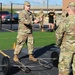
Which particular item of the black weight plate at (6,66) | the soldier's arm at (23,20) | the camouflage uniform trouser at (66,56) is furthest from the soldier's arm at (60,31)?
the soldier's arm at (23,20)

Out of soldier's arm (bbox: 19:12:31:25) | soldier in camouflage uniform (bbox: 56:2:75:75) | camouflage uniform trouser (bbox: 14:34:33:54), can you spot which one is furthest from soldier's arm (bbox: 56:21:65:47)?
camouflage uniform trouser (bbox: 14:34:33:54)

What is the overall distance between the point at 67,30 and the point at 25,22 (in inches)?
126

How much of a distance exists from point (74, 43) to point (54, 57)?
10.2 ft

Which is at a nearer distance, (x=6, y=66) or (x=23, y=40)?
(x=6, y=66)

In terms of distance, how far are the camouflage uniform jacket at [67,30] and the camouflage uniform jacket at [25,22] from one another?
3047mm

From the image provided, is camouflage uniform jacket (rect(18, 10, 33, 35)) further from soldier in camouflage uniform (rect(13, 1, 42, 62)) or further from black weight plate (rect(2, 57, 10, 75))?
black weight plate (rect(2, 57, 10, 75))

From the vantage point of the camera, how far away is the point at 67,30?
646 centimetres

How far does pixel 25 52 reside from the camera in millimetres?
12219

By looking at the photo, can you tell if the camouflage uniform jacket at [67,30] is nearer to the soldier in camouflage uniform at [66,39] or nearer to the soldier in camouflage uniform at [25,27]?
the soldier in camouflage uniform at [66,39]

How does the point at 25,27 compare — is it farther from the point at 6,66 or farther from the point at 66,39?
the point at 66,39

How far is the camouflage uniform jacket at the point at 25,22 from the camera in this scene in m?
9.52

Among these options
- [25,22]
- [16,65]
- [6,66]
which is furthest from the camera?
[25,22]

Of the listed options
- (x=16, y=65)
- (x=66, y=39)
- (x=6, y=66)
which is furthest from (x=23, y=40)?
(x=66, y=39)

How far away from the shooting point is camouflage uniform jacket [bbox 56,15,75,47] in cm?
643
